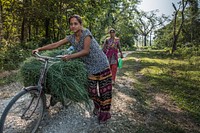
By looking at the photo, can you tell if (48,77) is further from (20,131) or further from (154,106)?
(154,106)

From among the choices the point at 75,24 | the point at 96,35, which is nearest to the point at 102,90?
the point at 75,24

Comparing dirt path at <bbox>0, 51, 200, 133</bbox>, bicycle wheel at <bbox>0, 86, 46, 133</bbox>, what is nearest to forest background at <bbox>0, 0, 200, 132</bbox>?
dirt path at <bbox>0, 51, 200, 133</bbox>

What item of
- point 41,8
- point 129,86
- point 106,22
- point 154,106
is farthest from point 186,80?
point 106,22

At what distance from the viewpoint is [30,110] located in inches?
147

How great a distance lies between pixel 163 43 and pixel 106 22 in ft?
110

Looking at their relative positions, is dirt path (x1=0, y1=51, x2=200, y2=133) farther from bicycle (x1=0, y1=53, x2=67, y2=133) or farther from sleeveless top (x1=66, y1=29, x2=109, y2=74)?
sleeveless top (x1=66, y1=29, x2=109, y2=74)

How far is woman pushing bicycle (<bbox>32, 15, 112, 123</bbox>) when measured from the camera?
142 inches

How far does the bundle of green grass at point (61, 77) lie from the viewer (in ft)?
11.6

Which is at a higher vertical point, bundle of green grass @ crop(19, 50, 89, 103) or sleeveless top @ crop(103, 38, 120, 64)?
sleeveless top @ crop(103, 38, 120, 64)

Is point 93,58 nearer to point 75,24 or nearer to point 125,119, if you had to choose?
point 75,24

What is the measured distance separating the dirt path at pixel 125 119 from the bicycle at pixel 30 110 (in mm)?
229

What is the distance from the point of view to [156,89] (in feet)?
24.8

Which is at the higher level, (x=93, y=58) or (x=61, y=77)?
(x=93, y=58)

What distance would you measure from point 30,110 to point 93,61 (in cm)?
140
